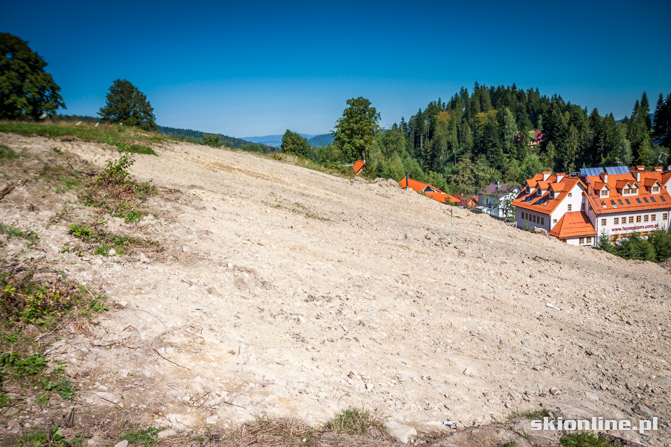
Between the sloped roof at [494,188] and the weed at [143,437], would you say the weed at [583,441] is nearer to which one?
the weed at [143,437]

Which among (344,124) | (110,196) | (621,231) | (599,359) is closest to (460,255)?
(599,359)

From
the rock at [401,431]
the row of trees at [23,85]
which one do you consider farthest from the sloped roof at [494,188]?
the rock at [401,431]

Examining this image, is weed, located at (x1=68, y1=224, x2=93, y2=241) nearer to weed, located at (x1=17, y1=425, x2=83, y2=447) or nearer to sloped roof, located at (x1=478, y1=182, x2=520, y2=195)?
weed, located at (x1=17, y1=425, x2=83, y2=447)

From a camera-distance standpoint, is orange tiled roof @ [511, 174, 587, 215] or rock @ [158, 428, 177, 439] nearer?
rock @ [158, 428, 177, 439]

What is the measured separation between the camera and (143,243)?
971 centimetres

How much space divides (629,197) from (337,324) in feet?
191

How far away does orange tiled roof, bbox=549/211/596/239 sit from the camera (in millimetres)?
44844

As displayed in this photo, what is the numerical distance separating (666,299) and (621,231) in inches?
1780

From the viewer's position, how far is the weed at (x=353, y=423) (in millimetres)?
5289

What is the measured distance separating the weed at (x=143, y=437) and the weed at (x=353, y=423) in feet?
7.47

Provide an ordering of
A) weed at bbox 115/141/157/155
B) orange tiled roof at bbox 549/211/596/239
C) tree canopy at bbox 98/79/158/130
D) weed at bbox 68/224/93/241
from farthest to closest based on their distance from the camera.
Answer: orange tiled roof at bbox 549/211/596/239, tree canopy at bbox 98/79/158/130, weed at bbox 115/141/157/155, weed at bbox 68/224/93/241

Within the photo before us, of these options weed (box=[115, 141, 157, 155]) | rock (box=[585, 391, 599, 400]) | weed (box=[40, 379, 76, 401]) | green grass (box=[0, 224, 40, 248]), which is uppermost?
weed (box=[115, 141, 157, 155])

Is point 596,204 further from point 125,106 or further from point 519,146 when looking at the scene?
point 519,146

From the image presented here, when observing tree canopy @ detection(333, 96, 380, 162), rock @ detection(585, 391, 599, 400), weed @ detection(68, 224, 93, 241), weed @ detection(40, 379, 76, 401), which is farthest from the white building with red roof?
weed @ detection(40, 379, 76, 401)
